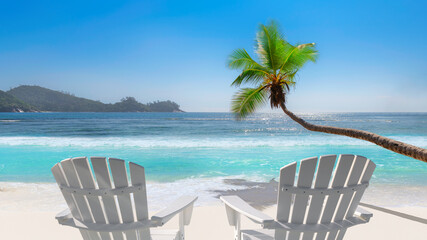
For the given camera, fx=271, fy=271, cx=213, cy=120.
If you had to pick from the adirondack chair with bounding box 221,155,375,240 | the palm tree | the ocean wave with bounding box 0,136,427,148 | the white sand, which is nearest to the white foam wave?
the white sand

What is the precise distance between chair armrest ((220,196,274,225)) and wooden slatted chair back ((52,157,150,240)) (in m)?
0.62

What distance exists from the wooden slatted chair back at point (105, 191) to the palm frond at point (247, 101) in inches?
209

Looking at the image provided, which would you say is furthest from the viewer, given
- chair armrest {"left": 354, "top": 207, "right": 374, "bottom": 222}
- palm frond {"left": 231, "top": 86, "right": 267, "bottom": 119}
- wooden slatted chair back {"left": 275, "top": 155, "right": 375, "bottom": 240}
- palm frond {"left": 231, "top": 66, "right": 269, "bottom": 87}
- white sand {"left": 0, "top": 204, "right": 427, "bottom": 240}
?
palm frond {"left": 231, "top": 86, "right": 267, "bottom": 119}

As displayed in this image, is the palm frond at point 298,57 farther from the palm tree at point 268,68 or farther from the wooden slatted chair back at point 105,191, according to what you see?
the wooden slatted chair back at point 105,191

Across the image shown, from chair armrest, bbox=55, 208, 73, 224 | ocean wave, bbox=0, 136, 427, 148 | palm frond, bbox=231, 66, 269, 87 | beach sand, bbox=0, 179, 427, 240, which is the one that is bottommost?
ocean wave, bbox=0, 136, 427, 148

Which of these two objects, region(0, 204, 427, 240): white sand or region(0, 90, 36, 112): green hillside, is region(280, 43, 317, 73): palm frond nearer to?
region(0, 204, 427, 240): white sand

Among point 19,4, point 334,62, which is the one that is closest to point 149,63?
point 19,4

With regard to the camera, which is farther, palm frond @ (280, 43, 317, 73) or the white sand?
palm frond @ (280, 43, 317, 73)

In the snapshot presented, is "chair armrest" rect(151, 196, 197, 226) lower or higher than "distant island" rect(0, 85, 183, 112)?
lower

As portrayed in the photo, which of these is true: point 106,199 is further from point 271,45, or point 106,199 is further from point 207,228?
point 271,45

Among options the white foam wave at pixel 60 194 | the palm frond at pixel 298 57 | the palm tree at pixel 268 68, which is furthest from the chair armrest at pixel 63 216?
the palm frond at pixel 298 57

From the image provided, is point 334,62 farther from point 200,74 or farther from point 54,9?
point 54,9

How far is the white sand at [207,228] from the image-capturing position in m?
2.98

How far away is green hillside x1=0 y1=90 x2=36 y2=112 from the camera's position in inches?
1941
